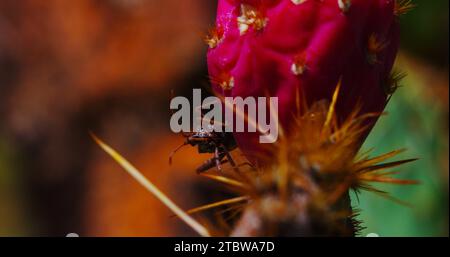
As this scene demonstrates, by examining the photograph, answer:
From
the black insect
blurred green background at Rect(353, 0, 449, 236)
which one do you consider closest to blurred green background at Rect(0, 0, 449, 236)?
blurred green background at Rect(353, 0, 449, 236)

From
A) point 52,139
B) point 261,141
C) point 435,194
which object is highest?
point 52,139

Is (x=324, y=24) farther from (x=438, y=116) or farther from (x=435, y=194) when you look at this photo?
(x=438, y=116)

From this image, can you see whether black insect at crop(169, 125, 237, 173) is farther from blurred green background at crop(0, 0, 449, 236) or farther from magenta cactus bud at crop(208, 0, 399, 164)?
blurred green background at crop(0, 0, 449, 236)

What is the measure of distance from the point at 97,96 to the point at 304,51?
255 cm

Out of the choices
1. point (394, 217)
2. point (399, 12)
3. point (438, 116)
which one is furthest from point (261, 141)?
point (438, 116)

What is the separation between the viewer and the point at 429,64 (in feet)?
10.6

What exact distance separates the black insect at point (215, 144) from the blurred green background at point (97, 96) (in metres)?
2.16

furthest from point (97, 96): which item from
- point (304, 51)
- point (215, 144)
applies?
point (304, 51)

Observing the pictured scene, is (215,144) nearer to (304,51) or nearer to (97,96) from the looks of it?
(304,51)

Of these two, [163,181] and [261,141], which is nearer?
[261,141]

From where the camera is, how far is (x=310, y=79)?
2.79 ft

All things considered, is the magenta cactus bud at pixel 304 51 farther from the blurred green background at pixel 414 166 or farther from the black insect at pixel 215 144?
the blurred green background at pixel 414 166
